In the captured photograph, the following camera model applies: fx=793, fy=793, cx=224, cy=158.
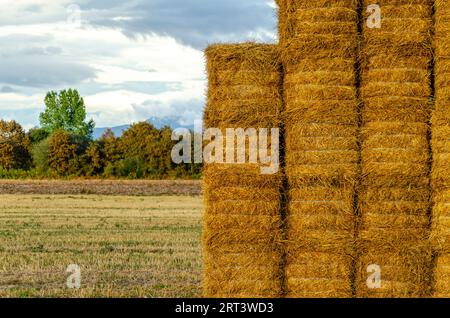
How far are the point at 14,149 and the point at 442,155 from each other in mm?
76038

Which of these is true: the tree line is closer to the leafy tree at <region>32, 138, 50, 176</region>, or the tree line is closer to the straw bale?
the leafy tree at <region>32, 138, 50, 176</region>

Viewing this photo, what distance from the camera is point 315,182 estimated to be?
10250 millimetres

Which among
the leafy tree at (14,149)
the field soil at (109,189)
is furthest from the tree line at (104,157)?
the field soil at (109,189)

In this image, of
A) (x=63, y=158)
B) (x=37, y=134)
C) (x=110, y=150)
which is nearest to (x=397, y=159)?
(x=110, y=150)

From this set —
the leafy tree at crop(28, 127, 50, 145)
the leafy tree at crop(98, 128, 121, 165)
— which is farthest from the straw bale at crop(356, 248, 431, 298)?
the leafy tree at crop(28, 127, 50, 145)

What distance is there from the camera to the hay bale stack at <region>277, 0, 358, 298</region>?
400 inches

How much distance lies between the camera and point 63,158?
70.3 meters

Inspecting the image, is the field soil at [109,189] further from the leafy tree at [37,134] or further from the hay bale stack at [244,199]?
the leafy tree at [37,134]

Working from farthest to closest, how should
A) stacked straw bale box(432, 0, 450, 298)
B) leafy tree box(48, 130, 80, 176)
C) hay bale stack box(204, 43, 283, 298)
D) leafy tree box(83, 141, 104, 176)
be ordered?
leafy tree box(48, 130, 80, 176)
leafy tree box(83, 141, 104, 176)
hay bale stack box(204, 43, 283, 298)
stacked straw bale box(432, 0, 450, 298)

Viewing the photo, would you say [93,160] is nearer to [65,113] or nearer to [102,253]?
[65,113]

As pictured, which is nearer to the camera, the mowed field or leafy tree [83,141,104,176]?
the mowed field

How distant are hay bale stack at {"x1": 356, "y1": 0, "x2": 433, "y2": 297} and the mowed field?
2.94 metres
